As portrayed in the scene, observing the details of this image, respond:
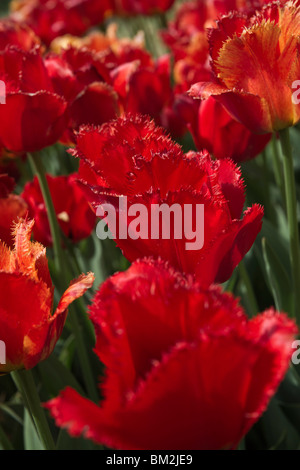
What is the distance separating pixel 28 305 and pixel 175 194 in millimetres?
142

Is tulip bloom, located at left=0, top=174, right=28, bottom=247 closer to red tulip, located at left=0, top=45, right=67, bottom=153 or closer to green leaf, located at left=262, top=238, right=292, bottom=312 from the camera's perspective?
red tulip, located at left=0, top=45, right=67, bottom=153

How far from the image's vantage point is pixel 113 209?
47 cm

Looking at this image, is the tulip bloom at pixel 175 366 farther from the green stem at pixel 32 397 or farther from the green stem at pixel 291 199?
the green stem at pixel 291 199

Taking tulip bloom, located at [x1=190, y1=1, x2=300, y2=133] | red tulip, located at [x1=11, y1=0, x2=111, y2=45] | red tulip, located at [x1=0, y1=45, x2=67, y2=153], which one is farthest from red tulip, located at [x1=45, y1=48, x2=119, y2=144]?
red tulip, located at [x1=11, y1=0, x2=111, y2=45]

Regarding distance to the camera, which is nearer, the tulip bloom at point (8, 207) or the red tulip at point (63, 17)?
the tulip bloom at point (8, 207)

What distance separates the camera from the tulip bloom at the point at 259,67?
0.58 meters

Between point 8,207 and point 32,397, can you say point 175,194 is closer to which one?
point 32,397

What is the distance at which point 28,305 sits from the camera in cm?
46

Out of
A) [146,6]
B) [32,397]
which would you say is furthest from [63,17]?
[32,397]

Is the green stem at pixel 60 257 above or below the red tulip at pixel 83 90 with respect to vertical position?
below

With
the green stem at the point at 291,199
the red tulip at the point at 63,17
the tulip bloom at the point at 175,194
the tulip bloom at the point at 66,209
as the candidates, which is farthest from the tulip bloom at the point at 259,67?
the red tulip at the point at 63,17

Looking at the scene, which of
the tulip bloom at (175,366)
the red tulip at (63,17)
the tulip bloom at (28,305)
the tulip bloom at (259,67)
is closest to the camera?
the tulip bloom at (175,366)

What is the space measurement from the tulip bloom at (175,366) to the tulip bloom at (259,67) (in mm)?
293

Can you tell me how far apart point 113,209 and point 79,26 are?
2030mm
